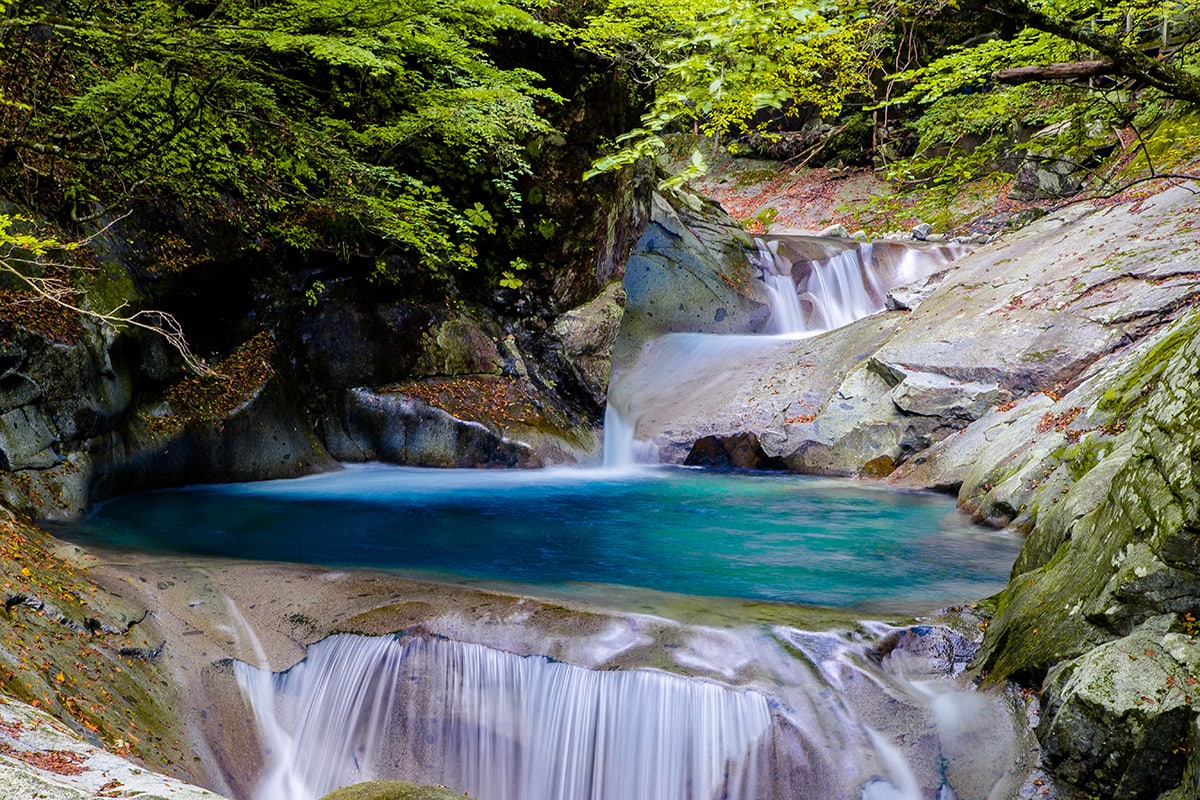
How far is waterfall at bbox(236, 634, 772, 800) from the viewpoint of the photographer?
461 centimetres

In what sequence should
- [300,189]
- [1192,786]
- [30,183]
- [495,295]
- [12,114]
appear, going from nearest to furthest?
1. [1192,786]
2. [12,114]
3. [30,183]
4. [300,189]
5. [495,295]

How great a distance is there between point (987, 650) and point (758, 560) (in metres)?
2.66

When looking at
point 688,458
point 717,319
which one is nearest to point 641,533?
point 688,458

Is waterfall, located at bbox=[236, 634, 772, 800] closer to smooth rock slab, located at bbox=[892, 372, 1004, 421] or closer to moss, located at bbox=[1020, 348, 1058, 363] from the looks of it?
smooth rock slab, located at bbox=[892, 372, 1004, 421]

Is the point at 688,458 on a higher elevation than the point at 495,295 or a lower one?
lower

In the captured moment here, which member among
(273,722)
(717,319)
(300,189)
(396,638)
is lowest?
(273,722)

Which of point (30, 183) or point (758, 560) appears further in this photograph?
point (30, 183)

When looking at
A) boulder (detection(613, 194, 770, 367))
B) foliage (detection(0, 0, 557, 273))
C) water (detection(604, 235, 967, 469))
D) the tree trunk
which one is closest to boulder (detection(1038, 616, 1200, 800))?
the tree trunk

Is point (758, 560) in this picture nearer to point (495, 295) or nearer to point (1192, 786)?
point (1192, 786)

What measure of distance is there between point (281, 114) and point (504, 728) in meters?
7.44

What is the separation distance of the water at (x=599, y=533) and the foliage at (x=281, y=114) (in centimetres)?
322

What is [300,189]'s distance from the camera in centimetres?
998

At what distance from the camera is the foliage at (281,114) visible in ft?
23.7

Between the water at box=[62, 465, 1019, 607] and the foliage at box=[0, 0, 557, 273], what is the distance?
322cm
